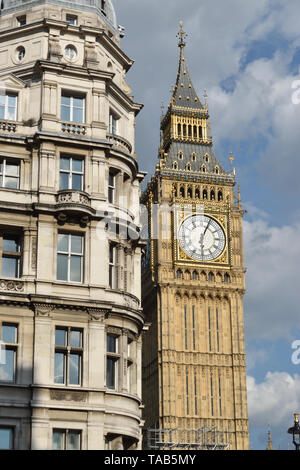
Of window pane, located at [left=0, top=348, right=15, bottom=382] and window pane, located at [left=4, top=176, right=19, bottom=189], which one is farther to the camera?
window pane, located at [left=4, top=176, right=19, bottom=189]

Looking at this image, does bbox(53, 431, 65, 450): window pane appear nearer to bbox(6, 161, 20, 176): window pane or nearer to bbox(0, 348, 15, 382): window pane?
bbox(0, 348, 15, 382): window pane

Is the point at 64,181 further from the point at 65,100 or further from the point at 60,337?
the point at 60,337

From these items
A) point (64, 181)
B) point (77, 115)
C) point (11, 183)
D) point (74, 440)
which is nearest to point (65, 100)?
point (77, 115)

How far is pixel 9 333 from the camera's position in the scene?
3866 cm

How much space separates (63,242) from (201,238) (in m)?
73.2

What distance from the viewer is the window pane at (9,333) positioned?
126ft

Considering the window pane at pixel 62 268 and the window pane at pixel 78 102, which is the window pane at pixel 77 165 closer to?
the window pane at pixel 78 102

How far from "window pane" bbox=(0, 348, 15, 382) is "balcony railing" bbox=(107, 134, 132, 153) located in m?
11.6

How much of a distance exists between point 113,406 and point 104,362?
194cm

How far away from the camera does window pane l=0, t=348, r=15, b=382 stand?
3806 cm


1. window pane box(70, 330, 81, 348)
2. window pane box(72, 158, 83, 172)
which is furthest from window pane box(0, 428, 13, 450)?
window pane box(72, 158, 83, 172)

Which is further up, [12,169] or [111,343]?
[12,169]

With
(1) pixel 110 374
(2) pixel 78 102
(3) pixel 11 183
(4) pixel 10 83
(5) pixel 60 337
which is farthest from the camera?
(2) pixel 78 102

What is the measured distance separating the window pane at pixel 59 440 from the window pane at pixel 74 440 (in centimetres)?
29
